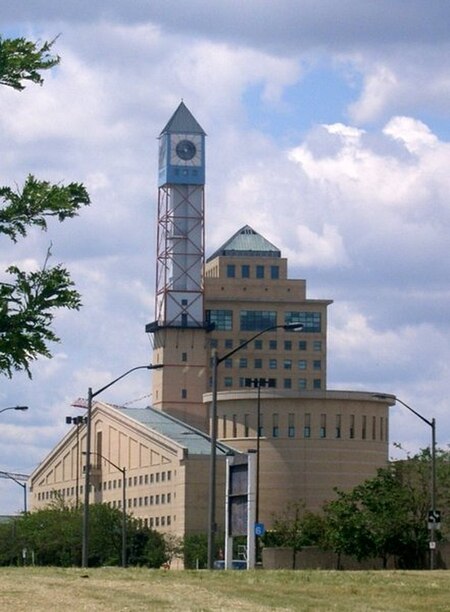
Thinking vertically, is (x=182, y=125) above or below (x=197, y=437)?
above

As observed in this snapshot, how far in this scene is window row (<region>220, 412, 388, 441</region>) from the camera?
531ft

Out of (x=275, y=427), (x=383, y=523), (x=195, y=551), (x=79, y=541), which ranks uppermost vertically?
(x=275, y=427)

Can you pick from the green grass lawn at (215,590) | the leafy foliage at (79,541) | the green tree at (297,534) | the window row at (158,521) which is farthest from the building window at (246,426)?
the green grass lawn at (215,590)

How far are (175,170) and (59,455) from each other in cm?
3773

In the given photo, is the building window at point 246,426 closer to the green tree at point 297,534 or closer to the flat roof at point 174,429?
the flat roof at point 174,429

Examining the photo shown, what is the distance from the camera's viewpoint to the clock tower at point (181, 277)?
190250 mm

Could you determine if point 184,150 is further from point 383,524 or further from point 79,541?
point 383,524

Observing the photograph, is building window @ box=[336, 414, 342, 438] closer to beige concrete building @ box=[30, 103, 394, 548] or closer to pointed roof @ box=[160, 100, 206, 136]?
beige concrete building @ box=[30, 103, 394, 548]

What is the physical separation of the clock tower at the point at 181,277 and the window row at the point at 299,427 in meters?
26.5

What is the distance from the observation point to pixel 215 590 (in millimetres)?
35594

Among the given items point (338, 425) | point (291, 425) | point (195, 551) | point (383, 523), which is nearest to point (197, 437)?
point (291, 425)

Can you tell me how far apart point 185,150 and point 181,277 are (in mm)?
15924

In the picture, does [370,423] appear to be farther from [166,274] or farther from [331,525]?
[331,525]

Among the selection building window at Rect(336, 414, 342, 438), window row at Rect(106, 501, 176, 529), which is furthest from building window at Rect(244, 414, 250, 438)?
window row at Rect(106, 501, 176, 529)
